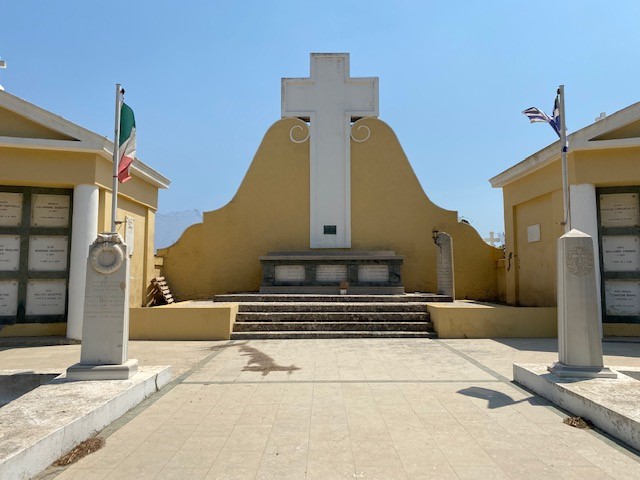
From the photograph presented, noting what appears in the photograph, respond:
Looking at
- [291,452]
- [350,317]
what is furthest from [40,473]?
[350,317]

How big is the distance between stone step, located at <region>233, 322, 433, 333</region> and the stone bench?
9.59 feet

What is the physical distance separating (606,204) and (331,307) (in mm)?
6931

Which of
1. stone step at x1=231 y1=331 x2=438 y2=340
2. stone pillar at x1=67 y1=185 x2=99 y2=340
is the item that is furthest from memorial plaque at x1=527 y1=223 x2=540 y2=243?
stone pillar at x1=67 y1=185 x2=99 y2=340

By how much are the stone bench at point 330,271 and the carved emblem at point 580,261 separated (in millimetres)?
7699

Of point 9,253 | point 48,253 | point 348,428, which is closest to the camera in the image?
point 348,428

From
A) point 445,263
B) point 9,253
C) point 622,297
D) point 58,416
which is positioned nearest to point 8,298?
point 9,253

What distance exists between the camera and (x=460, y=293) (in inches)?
571

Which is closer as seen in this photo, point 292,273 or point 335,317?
point 335,317

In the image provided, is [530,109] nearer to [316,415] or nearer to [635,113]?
[635,113]

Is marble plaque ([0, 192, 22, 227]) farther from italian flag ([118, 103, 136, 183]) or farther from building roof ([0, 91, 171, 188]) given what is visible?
italian flag ([118, 103, 136, 183])

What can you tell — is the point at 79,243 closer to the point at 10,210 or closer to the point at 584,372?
the point at 10,210

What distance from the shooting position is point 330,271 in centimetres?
1331

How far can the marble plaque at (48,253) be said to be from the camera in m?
9.98

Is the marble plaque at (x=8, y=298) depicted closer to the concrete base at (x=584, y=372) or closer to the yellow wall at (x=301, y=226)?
the yellow wall at (x=301, y=226)
